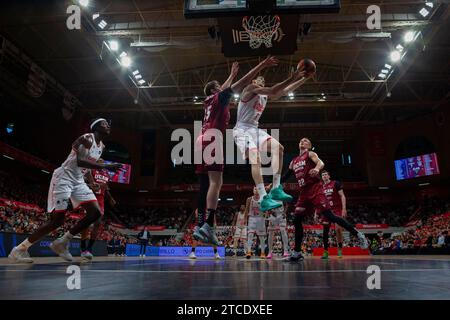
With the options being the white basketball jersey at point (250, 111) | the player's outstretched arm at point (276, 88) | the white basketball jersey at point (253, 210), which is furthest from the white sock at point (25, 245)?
the white basketball jersey at point (253, 210)

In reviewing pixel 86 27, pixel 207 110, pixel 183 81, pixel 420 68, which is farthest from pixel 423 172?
pixel 207 110

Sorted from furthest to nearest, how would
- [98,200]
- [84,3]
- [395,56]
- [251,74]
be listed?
1. [395,56]
2. [84,3]
3. [98,200]
4. [251,74]

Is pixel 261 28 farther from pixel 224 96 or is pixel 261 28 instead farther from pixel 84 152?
pixel 84 152

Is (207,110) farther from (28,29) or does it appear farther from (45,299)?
(28,29)

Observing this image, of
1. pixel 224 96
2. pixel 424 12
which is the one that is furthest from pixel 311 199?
pixel 424 12

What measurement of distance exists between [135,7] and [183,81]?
749 centimetres

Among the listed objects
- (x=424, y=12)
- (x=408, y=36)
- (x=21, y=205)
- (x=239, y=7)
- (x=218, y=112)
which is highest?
(x=424, y=12)

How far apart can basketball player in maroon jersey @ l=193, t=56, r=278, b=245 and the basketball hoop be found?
6.76m

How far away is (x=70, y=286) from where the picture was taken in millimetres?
2020

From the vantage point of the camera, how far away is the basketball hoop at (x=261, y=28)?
10414mm

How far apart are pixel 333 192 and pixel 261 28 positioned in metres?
5.31

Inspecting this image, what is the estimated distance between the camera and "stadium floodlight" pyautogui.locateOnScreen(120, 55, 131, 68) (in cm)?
1500

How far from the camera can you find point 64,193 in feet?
15.1

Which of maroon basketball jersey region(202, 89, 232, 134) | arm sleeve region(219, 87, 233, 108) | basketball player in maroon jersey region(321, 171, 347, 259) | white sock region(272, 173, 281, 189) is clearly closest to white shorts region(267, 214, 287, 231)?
basketball player in maroon jersey region(321, 171, 347, 259)
